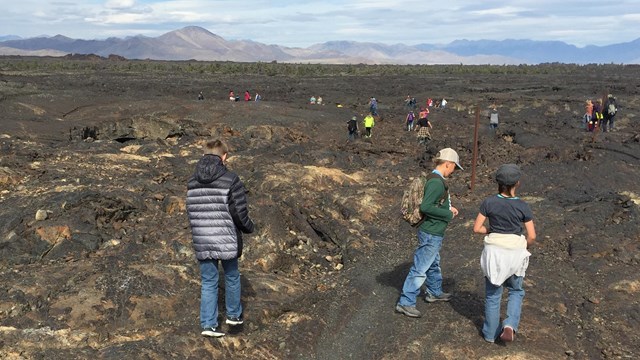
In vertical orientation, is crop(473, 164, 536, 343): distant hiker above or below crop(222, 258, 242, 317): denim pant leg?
above

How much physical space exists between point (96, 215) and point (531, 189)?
11.0m

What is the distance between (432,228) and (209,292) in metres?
2.51

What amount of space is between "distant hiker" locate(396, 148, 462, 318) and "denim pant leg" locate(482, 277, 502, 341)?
765 mm

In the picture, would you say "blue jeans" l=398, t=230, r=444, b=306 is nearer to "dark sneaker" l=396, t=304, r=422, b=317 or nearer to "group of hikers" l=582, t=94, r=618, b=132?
"dark sneaker" l=396, t=304, r=422, b=317

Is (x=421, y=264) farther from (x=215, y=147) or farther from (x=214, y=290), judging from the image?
(x=215, y=147)

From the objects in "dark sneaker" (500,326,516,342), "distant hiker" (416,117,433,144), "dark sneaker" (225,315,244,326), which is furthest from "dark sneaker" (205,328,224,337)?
"distant hiker" (416,117,433,144)

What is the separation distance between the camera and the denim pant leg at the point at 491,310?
4949 millimetres

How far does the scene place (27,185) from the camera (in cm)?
1097

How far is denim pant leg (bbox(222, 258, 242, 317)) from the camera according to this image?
5.00 m

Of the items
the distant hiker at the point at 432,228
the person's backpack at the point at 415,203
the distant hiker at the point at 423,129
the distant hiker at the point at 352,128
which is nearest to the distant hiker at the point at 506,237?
the distant hiker at the point at 432,228

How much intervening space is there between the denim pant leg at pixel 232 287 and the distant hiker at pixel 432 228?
198 cm

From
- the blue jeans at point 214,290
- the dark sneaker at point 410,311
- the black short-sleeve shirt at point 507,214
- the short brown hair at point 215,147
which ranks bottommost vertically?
the dark sneaker at point 410,311

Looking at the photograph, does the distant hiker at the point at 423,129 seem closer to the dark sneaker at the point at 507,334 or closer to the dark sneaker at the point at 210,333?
the dark sneaker at the point at 507,334

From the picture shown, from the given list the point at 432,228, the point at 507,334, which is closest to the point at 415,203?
the point at 432,228
